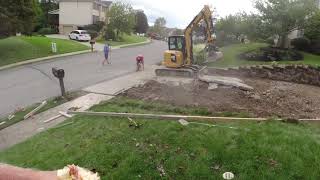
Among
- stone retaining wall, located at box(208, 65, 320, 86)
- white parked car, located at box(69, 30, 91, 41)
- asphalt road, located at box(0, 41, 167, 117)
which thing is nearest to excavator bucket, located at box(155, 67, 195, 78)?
stone retaining wall, located at box(208, 65, 320, 86)

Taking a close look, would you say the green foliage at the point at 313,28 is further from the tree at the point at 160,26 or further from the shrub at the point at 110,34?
the tree at the point at 160,26

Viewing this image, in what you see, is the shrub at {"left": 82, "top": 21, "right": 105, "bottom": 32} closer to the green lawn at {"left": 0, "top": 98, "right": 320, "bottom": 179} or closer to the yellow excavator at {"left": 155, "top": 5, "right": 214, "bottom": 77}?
the yellow excavator at {"left": 155, "top": 5, "right": 214, "bottom": 77}

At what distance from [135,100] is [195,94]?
7.48 ft

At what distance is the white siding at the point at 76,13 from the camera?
215ft

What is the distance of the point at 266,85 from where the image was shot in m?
18.0

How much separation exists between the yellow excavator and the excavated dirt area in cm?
258

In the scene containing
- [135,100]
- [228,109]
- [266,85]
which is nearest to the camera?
[228,109]

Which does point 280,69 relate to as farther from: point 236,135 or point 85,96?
point 236,135

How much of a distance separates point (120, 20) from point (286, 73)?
39.1 metres

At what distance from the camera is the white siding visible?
2579 inches

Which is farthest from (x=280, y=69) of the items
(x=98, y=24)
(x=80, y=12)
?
(x=80, y=12)

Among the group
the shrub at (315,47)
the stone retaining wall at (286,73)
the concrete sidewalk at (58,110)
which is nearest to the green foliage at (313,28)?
the shrub at (315,47)

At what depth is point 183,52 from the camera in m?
21.9

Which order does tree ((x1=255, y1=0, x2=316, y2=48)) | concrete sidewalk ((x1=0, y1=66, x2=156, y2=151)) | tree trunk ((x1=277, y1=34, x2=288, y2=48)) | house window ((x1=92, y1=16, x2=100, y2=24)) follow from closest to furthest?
concrete sidewalk ((x1=0, y1=66, x2=156, y2=151))
tree ((x1=255, y1=0, x2=316, y2=48))
tree trunk ((x1=277, y1=34, x2=288, y2=48))
house window ((x1=92, y1=16, x2=100, y2=24))
